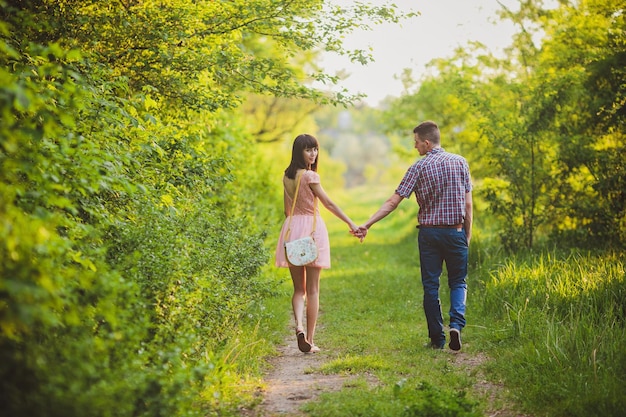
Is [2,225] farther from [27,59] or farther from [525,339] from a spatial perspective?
[525,339]

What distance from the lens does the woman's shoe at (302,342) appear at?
21.1ft

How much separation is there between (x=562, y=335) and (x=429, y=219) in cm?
172

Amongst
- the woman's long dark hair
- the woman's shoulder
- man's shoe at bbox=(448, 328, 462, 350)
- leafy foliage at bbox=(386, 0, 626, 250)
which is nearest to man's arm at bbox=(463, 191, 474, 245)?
man's shoe at bbox=(448, 328, 462, 350)

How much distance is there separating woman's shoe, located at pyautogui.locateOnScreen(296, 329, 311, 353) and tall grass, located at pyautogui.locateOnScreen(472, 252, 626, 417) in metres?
1.92

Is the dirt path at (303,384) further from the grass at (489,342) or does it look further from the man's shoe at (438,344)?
the man's shoe at (438,344)

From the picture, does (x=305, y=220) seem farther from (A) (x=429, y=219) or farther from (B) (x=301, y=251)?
(A) (x=429, y=219)

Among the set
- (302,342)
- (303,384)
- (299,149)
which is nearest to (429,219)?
(299,149)

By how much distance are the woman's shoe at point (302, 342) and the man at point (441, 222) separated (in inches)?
52.0

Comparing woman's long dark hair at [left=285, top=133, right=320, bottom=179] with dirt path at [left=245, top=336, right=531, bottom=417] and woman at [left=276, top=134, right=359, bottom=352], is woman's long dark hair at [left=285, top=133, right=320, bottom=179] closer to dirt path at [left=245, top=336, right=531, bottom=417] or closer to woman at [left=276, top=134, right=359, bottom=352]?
woman at [left=276, top=134, right=359, bottom=352]

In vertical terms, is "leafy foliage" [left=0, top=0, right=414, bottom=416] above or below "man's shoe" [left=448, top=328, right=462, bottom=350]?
above

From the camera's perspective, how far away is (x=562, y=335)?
562 centimetres

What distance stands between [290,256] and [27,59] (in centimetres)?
313

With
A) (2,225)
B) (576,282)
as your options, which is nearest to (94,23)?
(2,225)

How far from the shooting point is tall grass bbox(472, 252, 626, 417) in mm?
4605
